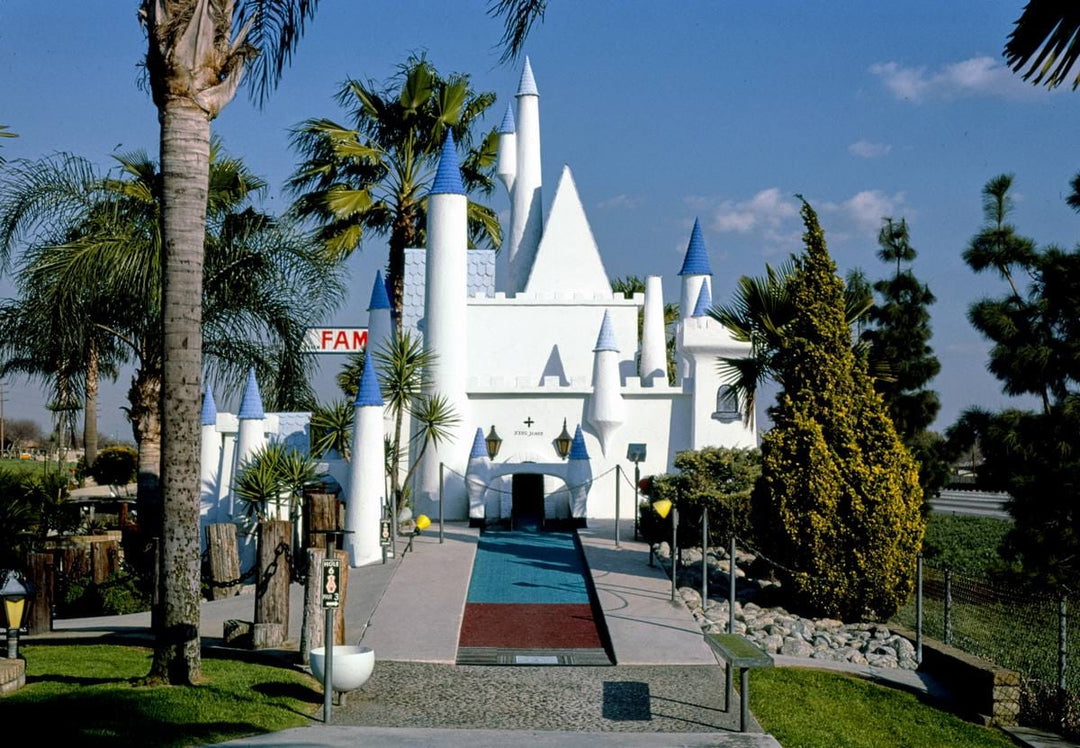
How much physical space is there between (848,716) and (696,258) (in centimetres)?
1876

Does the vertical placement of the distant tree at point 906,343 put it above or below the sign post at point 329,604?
above

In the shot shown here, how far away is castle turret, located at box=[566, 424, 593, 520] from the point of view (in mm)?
23719

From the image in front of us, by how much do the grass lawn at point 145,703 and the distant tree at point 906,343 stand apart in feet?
69.1

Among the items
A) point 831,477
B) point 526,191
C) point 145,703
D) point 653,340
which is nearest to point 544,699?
point 145,703

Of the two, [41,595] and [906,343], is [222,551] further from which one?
[906,343]

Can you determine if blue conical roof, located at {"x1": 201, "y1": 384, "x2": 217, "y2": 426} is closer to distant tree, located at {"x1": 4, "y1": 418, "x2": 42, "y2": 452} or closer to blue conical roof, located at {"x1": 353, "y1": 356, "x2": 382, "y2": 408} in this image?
blue conical roof, located at {"x1": 353, "y1": 356, "x2": 382, "y2": 408}

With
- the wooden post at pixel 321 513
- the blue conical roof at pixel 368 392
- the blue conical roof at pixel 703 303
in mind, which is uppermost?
the blue conical roof at pixel 703 303

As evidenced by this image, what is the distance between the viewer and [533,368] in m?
27.5

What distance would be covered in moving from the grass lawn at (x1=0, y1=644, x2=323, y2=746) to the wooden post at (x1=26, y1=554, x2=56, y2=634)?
2.03m

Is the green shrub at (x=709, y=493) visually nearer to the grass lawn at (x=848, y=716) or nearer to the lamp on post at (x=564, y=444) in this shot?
the lamp on post at (x=564, y=444)

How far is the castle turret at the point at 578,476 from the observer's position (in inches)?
934

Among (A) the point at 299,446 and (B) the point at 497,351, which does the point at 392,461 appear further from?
(B) the point at 497,351

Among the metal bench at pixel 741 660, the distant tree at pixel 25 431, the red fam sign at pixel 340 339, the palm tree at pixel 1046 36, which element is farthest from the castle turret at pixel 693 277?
the distant tree at pixel 25 431

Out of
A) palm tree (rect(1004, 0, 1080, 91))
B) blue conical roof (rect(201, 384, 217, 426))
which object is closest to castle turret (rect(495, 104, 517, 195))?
blue conical roof (rect(201, 384, 217, 426))
